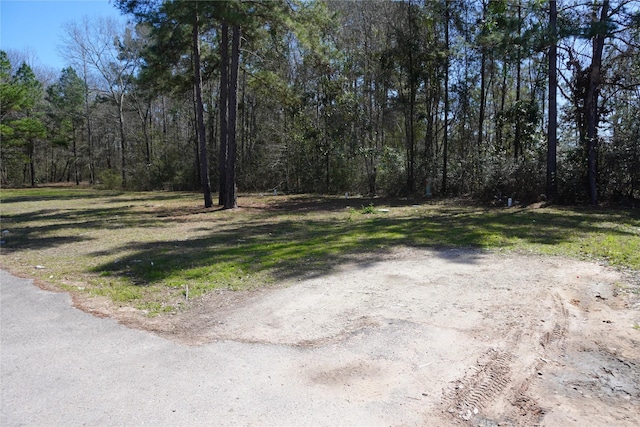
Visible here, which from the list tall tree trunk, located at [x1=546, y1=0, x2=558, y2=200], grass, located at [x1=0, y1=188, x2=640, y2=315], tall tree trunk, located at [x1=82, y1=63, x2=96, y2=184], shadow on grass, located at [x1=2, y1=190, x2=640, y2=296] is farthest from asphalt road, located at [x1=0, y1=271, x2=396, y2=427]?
tall tree trunk, located at [x1=82, y1=63, x2=96, y2=184]

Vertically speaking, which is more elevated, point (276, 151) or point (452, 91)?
point (452, 91)

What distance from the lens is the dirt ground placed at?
291 cm

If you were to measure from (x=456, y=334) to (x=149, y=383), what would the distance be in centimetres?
273

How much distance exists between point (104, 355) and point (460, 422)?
3.04 metres

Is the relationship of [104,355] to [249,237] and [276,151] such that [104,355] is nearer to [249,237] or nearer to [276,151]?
[249,237]

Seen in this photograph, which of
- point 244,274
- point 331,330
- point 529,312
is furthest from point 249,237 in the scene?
point 529,312

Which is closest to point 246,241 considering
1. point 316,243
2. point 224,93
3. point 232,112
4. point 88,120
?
point 316,243

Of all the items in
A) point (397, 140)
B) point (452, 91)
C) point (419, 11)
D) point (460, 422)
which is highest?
point (419, 11)

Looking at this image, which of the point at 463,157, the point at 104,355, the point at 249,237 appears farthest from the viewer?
the point at 463,157

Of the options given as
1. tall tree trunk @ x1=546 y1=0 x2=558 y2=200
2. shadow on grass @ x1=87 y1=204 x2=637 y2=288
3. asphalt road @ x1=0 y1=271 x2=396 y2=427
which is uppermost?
tall tree trunk @ x1=546 y1=0 x2=558 y2=200

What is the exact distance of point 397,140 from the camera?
83.1 feet

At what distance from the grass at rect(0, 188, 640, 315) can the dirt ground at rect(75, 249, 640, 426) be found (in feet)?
2.26

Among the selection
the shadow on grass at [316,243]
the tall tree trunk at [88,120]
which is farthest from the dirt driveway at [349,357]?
the tall tree trunk at [88,120]

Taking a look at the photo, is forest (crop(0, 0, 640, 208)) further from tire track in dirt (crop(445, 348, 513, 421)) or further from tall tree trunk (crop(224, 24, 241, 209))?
tire track in dirt (crop(445, 348, 513, 421))
